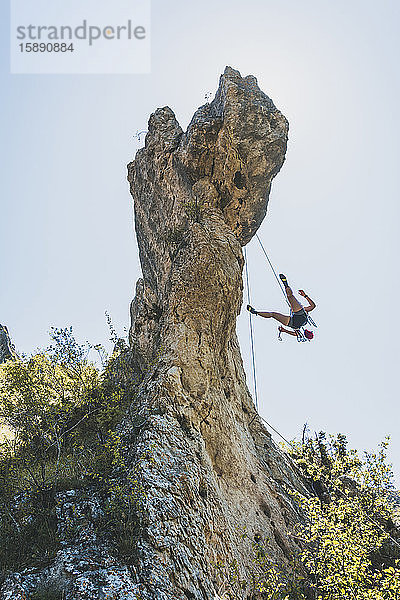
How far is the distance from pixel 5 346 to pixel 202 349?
18364mm

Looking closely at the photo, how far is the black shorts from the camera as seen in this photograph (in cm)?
1541

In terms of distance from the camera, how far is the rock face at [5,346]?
24.2m

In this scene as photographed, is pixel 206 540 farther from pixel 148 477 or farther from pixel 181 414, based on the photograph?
pixel 181 414

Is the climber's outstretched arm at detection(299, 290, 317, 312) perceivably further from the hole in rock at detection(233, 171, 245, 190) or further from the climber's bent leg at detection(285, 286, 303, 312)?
the hole in rock at detection(233, 171, 245, 190)

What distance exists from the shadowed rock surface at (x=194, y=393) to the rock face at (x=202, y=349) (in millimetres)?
39

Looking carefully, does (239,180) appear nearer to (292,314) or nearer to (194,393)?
(292,314)

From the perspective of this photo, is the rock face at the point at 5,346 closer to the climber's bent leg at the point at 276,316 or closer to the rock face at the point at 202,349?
the rock face at the point at 202,349

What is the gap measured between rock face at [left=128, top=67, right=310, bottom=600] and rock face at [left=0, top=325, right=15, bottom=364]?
40.3 feet

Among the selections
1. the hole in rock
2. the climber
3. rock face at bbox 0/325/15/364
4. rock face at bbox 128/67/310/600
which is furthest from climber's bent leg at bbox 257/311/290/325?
rock face at bbox 0/325/15/364

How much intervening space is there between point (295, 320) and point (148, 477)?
939 cm

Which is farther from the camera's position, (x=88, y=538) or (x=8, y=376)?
(x=8, y=376)

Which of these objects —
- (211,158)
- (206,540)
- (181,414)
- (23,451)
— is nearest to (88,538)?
(206,540)

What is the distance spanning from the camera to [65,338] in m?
11.8

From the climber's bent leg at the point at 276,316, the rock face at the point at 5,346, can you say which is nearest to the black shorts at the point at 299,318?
the climber's bent leg at the point at 276,316
